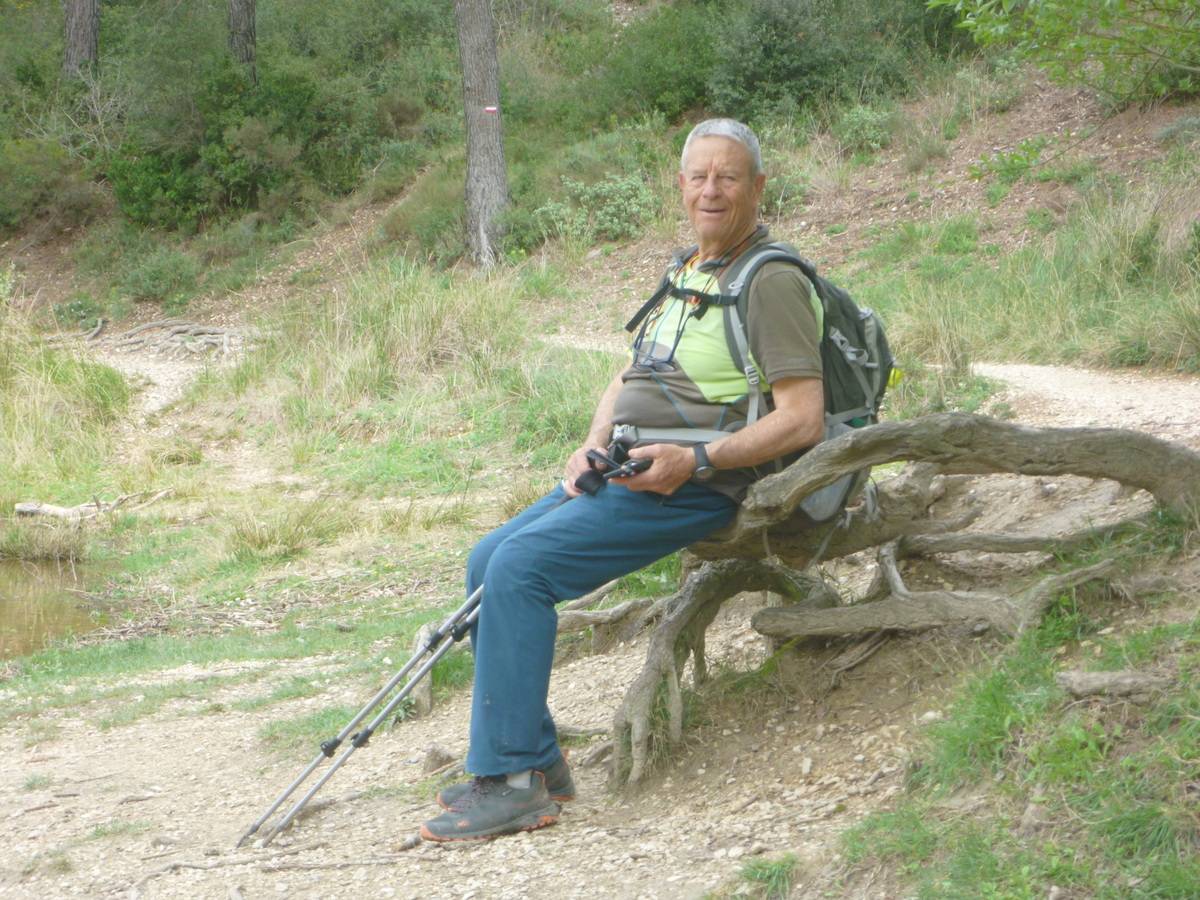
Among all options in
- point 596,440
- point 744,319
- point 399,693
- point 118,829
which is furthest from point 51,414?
point 744,319

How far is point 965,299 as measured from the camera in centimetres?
→ 1116

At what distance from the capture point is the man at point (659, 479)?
3713 mm

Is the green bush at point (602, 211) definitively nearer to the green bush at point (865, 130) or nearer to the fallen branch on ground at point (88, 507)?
the green bush at point (865, 130)

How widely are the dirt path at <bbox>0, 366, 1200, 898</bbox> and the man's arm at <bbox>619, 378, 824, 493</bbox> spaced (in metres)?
0.80

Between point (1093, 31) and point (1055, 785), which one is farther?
point (1093, 31)

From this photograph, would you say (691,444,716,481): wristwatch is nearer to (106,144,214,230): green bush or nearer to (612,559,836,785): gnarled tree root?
(612,559,836,785): gnarled tree root

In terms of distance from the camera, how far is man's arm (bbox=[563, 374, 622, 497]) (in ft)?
13.1

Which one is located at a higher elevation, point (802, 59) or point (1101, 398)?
point (802, 59)

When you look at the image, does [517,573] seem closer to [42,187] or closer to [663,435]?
[663,435]

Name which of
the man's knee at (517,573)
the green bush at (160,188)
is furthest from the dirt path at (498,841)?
the green bush at (160,188)

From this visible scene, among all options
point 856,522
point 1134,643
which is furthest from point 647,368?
point 1134,643

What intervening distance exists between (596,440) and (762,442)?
714mm

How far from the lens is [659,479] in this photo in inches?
147

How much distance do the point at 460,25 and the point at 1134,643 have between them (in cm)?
1534
